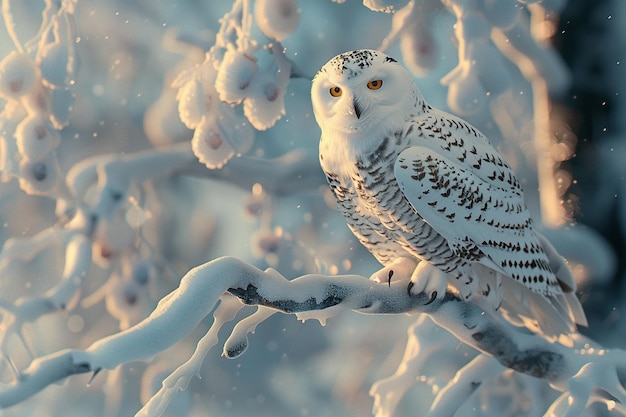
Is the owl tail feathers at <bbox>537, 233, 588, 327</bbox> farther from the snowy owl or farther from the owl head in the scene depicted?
the owl head

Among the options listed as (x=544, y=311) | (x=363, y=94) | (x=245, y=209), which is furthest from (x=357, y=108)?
(x=245, y=209)

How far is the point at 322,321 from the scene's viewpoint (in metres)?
0.84

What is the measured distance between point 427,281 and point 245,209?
0.60m

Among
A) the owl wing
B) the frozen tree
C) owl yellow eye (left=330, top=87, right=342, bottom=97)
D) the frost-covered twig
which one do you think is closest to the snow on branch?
the frozen tree

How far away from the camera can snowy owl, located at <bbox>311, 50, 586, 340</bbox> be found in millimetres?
781

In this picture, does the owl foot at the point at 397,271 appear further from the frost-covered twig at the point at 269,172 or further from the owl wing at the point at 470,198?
the frost-covered twig at the point at 269,172

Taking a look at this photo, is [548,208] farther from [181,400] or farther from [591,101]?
[181,400]

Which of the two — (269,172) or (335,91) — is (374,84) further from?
(269,172)

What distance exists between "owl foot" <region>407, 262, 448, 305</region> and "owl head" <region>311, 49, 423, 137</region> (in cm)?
20

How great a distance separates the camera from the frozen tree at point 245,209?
37.2 inches

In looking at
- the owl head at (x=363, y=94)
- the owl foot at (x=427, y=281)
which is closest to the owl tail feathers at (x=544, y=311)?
the owl foot at (x=427, y=281)

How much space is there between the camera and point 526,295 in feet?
3.20

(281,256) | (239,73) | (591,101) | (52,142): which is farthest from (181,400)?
(591,101)

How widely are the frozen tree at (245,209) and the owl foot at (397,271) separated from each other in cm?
5
